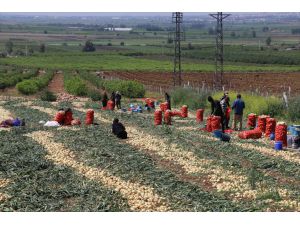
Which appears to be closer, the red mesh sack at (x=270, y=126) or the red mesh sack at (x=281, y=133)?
the red mesh sack at (x=281, y=133)

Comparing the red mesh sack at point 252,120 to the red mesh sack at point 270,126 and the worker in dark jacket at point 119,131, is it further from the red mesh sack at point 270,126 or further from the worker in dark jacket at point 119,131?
the worker in dark jacket at point 119,131

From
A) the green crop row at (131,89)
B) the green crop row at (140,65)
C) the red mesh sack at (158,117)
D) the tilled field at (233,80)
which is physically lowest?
the green crop row at (140,65)

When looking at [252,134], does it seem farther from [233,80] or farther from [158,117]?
[233,80]

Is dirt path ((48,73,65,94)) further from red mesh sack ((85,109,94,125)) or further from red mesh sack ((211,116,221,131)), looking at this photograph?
red mesh sack ((211,116,221,131))

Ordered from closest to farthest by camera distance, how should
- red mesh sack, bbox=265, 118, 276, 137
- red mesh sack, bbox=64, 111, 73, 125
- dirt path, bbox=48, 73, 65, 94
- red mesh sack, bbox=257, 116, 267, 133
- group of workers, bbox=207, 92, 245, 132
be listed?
red mesh sack, bbox=265, 118, 276, 137 < group of workers, bbox=207, 92, 245, 132 < red mesh sack, bbox=257, 116, 267, 133 < red mesh sack, bbox=64, 111, 73, 125 < dirt path, bbox=48, 73, 65, 94

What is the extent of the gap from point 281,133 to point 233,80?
52.6 m

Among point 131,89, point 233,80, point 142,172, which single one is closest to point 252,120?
point 142,172

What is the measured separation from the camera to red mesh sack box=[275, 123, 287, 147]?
2098 centimetres

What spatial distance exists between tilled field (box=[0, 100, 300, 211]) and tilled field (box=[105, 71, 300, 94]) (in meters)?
35.6

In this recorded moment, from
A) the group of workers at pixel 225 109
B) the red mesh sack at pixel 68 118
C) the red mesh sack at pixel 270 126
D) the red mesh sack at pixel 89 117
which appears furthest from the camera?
the red mesh sack at pixel 89 117

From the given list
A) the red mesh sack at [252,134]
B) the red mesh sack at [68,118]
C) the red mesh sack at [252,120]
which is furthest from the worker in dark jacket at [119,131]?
the red mesh sack at [252,120]

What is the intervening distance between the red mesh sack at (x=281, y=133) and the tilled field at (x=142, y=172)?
51 centimetres

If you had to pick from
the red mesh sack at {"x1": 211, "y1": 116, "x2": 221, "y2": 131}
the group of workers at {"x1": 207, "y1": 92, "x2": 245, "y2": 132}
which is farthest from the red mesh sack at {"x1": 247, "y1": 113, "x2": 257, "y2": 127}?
the red mesh sack at {"x1": 211, "y1": 116, "x2": 221, "y2": 131}

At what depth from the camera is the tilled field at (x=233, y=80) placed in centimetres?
6281
